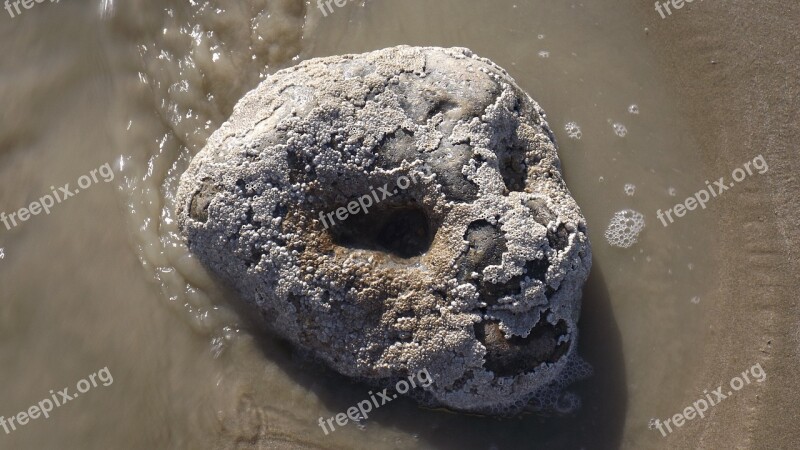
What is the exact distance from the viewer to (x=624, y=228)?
5016 millimetres

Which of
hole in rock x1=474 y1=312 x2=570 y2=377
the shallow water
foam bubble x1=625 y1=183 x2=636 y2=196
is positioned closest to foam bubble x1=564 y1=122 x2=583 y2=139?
the shallow water

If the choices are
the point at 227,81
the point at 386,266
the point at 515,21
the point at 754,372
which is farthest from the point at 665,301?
the point at 227,81

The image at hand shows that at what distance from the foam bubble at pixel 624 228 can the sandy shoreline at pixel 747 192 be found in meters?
0.56

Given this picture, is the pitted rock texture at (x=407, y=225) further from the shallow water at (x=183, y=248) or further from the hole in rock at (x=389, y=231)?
the shallow water at (x=183, y=248)

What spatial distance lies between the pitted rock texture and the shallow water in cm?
53

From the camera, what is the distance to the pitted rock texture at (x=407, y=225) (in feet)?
13.9

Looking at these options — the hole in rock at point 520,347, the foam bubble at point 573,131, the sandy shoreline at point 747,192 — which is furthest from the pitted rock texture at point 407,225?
the sandy shoreline at point 747,192

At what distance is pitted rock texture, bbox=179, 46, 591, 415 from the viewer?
4223mm

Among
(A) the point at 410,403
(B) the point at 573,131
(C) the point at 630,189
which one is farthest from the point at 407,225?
(C) the point at 630,189

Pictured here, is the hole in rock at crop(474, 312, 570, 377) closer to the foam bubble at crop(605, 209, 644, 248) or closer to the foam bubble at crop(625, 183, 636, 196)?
the foam bubble at crop(605, 209, 644, 248)

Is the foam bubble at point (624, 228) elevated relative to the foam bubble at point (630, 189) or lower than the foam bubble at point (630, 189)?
lower

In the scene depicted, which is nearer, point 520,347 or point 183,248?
point 520,347

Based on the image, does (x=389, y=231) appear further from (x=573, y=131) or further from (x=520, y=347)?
(x=573, y=131)

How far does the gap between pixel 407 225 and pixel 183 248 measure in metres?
1.81
